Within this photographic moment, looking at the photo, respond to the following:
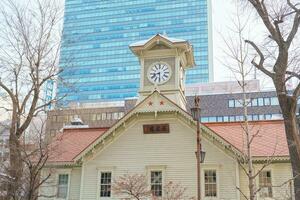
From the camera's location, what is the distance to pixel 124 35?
15875 centimetres

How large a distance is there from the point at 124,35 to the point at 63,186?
445 feet

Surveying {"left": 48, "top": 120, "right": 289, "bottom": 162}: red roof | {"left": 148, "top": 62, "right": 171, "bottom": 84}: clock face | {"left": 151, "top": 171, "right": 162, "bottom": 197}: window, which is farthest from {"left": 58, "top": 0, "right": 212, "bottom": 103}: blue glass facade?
{"left": 151, "top": 171, "right": 162, "bottom": 197}: window

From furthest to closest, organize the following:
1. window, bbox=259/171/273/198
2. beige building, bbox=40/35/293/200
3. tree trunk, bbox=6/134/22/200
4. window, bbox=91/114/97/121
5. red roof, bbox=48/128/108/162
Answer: window, bbox=91/114/97/121 < red roof, bbox=48/128/108/162 < beige building, bbox=40/35/293/200 < window, bbox=259/171/273/198 < tree trunk, bbox=6/134/22/200

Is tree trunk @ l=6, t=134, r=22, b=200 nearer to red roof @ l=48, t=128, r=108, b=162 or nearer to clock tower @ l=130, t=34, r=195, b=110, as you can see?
red roof @ l=48, t=128, r=108, b=162

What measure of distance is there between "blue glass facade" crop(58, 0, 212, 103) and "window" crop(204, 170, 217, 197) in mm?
117373

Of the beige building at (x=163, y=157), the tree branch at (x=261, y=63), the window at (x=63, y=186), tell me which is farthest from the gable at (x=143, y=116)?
the tree branch at (x=261, y=63)

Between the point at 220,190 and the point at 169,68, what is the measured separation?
9655mm

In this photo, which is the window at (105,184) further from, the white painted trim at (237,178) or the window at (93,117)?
the window at (93,117)

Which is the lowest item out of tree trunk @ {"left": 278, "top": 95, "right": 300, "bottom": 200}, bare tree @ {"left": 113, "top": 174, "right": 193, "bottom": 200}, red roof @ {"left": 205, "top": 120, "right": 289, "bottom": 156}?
bare tree @ {"left": 113, "top": 174, "right": 193, "bottom": 200}

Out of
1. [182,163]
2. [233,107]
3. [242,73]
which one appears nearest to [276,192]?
[182,163]

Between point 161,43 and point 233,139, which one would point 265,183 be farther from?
point 161,43

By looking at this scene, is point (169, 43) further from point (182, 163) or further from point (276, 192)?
point (276, 192)

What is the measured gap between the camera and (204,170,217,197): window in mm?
23812

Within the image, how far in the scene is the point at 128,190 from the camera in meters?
22.9
